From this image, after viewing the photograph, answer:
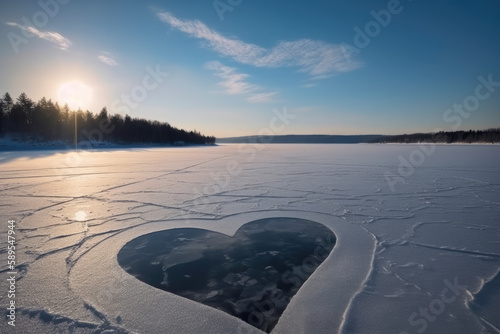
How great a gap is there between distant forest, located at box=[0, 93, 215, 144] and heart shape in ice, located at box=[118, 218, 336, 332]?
49.7 meters

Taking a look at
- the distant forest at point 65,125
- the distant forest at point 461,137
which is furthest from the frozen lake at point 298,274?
the distant forest at point 461,137

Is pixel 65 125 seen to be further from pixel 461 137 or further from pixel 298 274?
pixel 461 137

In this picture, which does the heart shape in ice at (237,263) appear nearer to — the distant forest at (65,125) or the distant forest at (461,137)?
the distant forest at (65,125)

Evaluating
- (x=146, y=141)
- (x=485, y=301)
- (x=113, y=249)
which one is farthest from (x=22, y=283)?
(x=146, y=141)

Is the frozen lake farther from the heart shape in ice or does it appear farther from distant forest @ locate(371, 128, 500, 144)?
distant forest @ locate(371, 128, 500, 144)

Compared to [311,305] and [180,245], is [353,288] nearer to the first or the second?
[311,305]

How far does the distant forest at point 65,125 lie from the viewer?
38094mm

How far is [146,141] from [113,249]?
195 feet

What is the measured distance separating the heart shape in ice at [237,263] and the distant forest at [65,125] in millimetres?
49662

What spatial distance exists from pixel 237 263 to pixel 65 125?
5479 cm

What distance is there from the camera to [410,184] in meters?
7.00

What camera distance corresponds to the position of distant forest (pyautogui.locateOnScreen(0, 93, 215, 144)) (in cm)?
3809

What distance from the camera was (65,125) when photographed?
1720 inches

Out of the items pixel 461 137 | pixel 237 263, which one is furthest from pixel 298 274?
pixel 461 137
